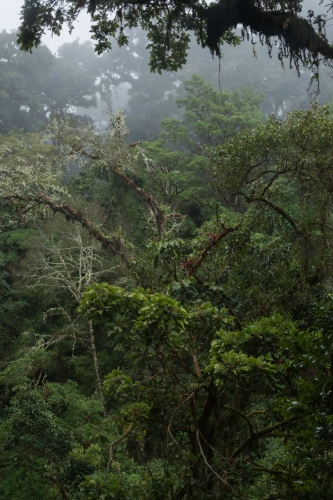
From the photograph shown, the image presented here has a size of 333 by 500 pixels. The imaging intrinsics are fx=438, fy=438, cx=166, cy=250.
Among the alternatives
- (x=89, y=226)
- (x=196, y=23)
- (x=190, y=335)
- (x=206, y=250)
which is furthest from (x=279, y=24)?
(x=89, y=226)

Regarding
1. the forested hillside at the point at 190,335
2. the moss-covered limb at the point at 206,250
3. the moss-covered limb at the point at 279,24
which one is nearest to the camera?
the forested hillside at the point at 190,335

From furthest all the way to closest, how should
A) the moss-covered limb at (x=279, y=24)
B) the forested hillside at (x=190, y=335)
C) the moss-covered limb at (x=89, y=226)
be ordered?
the moss-covered limb at (x=89, y=226)
the moss-covered limb at (x=279, y=24)
the forested hillside at (x=190, y=335)

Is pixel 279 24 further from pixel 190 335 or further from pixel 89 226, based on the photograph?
pixel 89 226

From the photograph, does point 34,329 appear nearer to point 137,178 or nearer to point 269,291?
point 137,178

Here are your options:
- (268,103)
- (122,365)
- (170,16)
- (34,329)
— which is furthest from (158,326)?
(268,103)

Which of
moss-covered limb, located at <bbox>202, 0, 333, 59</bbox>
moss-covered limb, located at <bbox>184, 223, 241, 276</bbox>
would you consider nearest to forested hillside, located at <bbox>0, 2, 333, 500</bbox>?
moss-covered limb, located at <bbox>184, 223, 241, 276</bbox>

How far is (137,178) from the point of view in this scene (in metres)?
15.1

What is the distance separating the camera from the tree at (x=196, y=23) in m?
3.68

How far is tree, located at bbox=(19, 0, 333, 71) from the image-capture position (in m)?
3.68

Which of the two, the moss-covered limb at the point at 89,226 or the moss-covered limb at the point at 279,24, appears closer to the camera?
the moss-covered limb at the point at 279,24

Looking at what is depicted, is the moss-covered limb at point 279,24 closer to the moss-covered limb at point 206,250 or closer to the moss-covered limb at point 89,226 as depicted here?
the moss-covered limb at point 206,250

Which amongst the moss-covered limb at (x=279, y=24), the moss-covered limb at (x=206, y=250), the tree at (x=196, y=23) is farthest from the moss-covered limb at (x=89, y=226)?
the moss-covered limb at (x=279, y=24)

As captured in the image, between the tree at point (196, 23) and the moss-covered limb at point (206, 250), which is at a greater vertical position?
the tree at point (196, 23)

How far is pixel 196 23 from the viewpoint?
4.23 m
